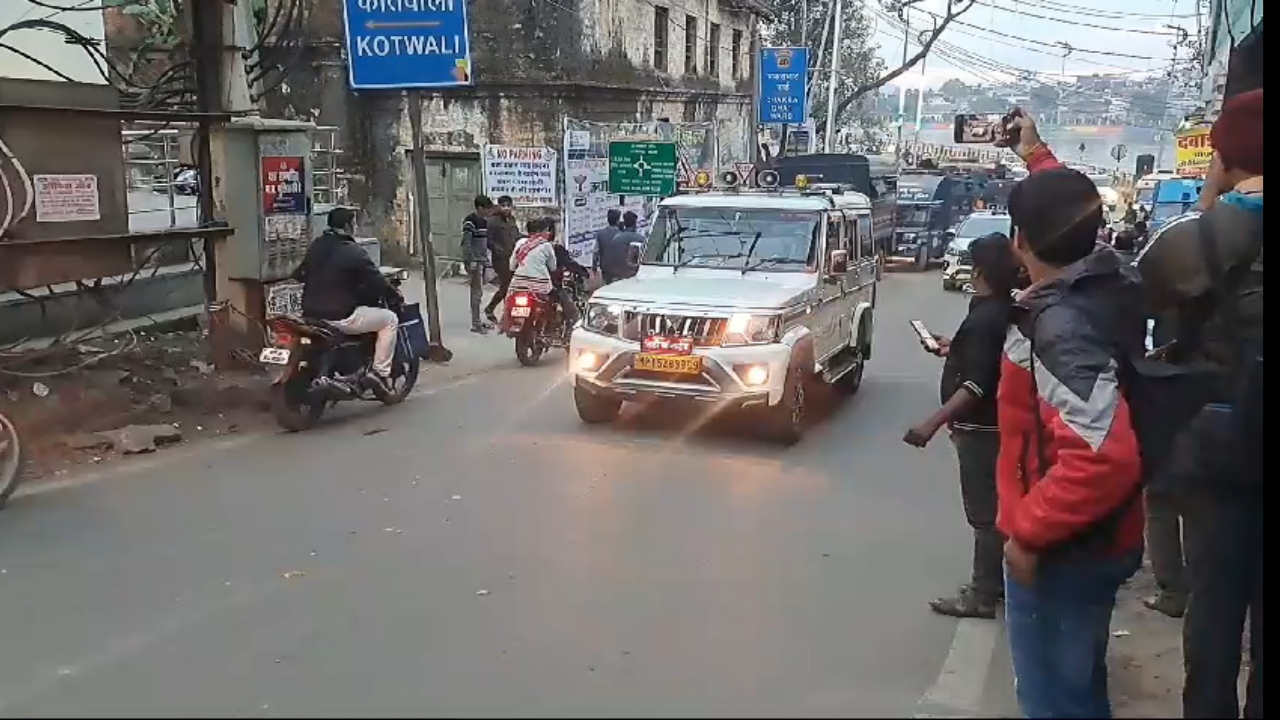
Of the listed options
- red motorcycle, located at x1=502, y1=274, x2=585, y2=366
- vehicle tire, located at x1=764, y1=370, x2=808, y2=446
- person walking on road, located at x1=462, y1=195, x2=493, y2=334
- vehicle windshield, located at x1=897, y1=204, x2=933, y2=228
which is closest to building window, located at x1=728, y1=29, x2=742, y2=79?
vehicle windshield, located at x1=897, y1=204, x2=933, y2=228

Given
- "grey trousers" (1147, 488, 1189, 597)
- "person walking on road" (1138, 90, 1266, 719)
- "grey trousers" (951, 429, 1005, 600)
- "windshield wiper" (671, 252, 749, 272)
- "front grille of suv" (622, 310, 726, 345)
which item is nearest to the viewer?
"person walking on road" (1138, 90, 1266, 719)

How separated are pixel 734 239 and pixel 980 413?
17.1 ft

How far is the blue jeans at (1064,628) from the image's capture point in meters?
2.97

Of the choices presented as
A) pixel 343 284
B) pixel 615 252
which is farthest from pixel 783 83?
pixel 343 284

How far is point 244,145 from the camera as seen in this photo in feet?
34.6

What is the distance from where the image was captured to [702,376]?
8836 millimetres

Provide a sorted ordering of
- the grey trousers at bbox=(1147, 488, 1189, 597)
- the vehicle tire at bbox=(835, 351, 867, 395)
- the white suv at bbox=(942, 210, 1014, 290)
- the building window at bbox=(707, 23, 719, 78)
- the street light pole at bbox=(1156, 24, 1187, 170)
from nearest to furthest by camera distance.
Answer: the grey trousers at bbox=(1147, 488, 1189, 597)
the vehicle tire at bbox=(835, 351, 867, 395)
the white suv at bbox=(942, 210, 1014, 290)
the building window at bbox=(707, 23, 719, 78)
the street light pole at bbox=(1156, 24, 1187, 170)

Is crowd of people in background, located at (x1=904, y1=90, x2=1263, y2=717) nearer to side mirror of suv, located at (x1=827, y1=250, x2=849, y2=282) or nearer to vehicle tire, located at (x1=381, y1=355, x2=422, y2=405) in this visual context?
side mirror of suv, located at (x1=827, y1=250, x2=849, y2=282)

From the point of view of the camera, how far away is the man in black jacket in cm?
945

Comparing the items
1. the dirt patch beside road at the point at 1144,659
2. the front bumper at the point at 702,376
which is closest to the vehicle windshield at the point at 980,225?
the front bumper at the point at 702,376

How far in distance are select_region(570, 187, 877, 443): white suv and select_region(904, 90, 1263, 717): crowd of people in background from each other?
5.24 m

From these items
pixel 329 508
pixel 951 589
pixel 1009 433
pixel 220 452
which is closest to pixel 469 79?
pixel 220 452

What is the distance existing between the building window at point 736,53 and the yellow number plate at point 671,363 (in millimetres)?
26572

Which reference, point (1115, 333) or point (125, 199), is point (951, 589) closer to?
point (1115, 333)
